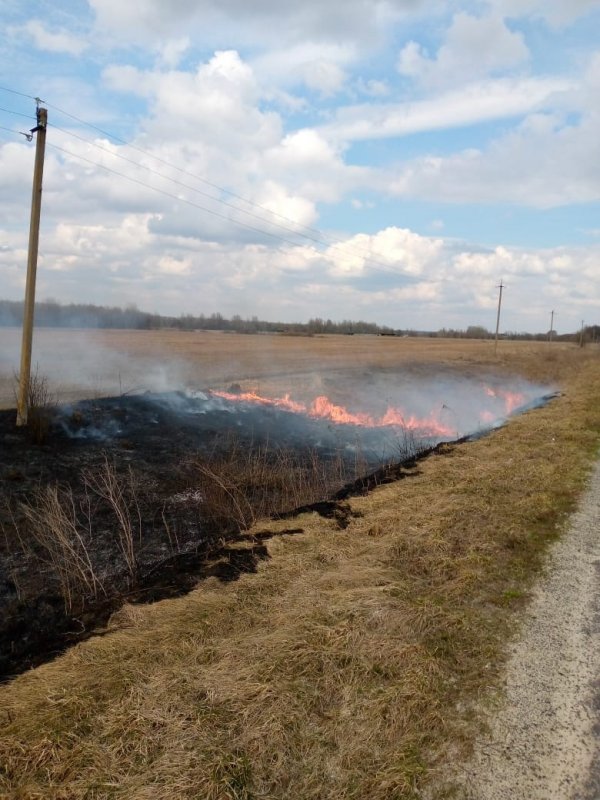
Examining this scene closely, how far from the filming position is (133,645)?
448cm

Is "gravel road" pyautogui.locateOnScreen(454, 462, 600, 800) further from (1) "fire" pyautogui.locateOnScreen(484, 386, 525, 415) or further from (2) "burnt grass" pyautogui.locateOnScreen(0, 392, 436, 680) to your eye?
(1) "fire" pyautogui.locateOnScreen(484, 386, 525, 415)

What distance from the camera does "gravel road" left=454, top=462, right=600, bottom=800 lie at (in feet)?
9.87

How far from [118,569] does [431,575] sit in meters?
4.77

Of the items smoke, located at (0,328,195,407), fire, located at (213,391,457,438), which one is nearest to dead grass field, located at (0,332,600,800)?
fire, located at (213,391,457,438)

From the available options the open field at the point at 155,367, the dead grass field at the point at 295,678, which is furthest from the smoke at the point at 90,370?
the dead grass field at the point at 295,678

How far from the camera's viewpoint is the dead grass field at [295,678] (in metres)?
3.11

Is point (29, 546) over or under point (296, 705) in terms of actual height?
under

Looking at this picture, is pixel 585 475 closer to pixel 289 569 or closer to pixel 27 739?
pixel 289 569

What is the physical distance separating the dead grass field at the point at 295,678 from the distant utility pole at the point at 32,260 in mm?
9672

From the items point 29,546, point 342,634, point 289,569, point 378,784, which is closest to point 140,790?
point 378,784

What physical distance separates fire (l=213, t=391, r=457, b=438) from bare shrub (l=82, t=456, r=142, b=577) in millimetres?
9887

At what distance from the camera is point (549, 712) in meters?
3.55

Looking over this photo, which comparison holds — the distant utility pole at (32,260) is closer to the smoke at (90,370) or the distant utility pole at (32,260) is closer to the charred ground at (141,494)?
the charred ground at (141,494)

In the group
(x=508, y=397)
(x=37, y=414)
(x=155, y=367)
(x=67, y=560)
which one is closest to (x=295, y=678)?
(x=67, y=560)
